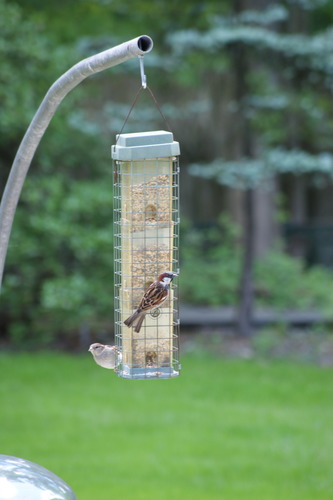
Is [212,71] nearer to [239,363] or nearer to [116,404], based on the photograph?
[239,363]

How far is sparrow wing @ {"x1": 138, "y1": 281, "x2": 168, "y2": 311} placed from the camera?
10.2ft

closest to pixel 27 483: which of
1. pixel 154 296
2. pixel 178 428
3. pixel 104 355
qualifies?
pixel 104 355

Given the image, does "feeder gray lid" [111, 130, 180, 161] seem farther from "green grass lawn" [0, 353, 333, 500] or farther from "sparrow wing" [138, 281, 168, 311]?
"green grass lawn" [0, 353, 333, 500]

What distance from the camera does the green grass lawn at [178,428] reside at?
21.5 feet

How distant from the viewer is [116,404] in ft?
28.2

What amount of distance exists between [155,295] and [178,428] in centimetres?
489

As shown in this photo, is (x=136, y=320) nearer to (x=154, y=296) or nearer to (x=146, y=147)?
(x=154, y=296)

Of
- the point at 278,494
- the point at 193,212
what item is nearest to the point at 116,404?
the point at 278,494

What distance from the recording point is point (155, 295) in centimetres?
312

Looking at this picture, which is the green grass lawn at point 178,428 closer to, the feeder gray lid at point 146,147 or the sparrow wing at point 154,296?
the sparrow wing at point 154,296

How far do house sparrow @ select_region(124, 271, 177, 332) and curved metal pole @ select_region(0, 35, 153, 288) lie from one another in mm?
616

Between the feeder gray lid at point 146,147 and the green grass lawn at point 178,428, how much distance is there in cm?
376

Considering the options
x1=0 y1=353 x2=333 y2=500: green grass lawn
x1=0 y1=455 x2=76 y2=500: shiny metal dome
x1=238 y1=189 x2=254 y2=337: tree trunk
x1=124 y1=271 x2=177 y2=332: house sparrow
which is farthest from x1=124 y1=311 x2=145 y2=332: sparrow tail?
x1=238 y1=189 x2=254 y2=337: tree trunk

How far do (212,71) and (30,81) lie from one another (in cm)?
274
